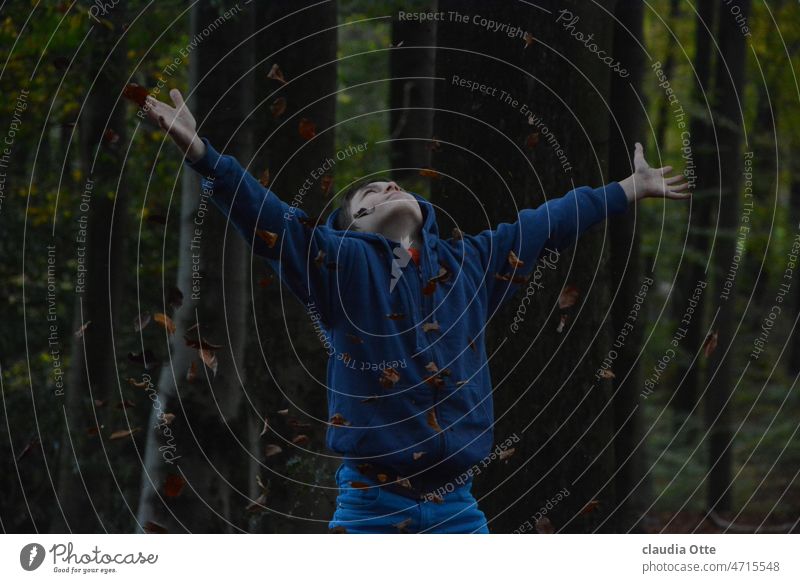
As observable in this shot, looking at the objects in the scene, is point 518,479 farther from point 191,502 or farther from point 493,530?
point 191,502

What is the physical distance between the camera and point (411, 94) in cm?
924

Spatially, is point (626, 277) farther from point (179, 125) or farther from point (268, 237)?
point (179, 125)

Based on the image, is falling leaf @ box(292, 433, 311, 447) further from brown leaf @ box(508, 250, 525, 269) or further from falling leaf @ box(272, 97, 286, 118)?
brown leaf @ box(508, 250, 525, 269)

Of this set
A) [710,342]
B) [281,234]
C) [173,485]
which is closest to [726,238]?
[710,342]

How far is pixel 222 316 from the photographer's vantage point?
6211 millimetres

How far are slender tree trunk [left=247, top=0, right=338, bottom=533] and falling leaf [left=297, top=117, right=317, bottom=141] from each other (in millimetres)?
24

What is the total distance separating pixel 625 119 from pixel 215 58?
7.76ft

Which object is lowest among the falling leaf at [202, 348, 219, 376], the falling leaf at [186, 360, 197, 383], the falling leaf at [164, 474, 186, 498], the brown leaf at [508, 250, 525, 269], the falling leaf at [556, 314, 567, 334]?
the falling leaf at [164, 474, 186, 498]

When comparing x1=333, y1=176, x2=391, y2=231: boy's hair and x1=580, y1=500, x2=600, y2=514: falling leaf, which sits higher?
x1=333, y1=176, x2=391, y2=231: boy's hair

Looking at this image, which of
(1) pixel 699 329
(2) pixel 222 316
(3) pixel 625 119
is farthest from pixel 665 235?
(2) pixel 222 316

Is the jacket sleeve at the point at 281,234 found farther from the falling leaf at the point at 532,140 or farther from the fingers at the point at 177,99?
the falling leaf at the point at 532,140

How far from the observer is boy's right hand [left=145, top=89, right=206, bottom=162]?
3.84 m

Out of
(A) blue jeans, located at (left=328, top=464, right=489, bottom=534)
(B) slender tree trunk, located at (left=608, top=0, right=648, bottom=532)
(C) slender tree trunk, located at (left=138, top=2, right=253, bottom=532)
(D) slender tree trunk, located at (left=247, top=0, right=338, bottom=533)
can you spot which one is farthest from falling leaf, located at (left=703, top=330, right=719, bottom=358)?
(C) slender tree trunk, located at (left=138, top=2, right=253, bottom=532)
